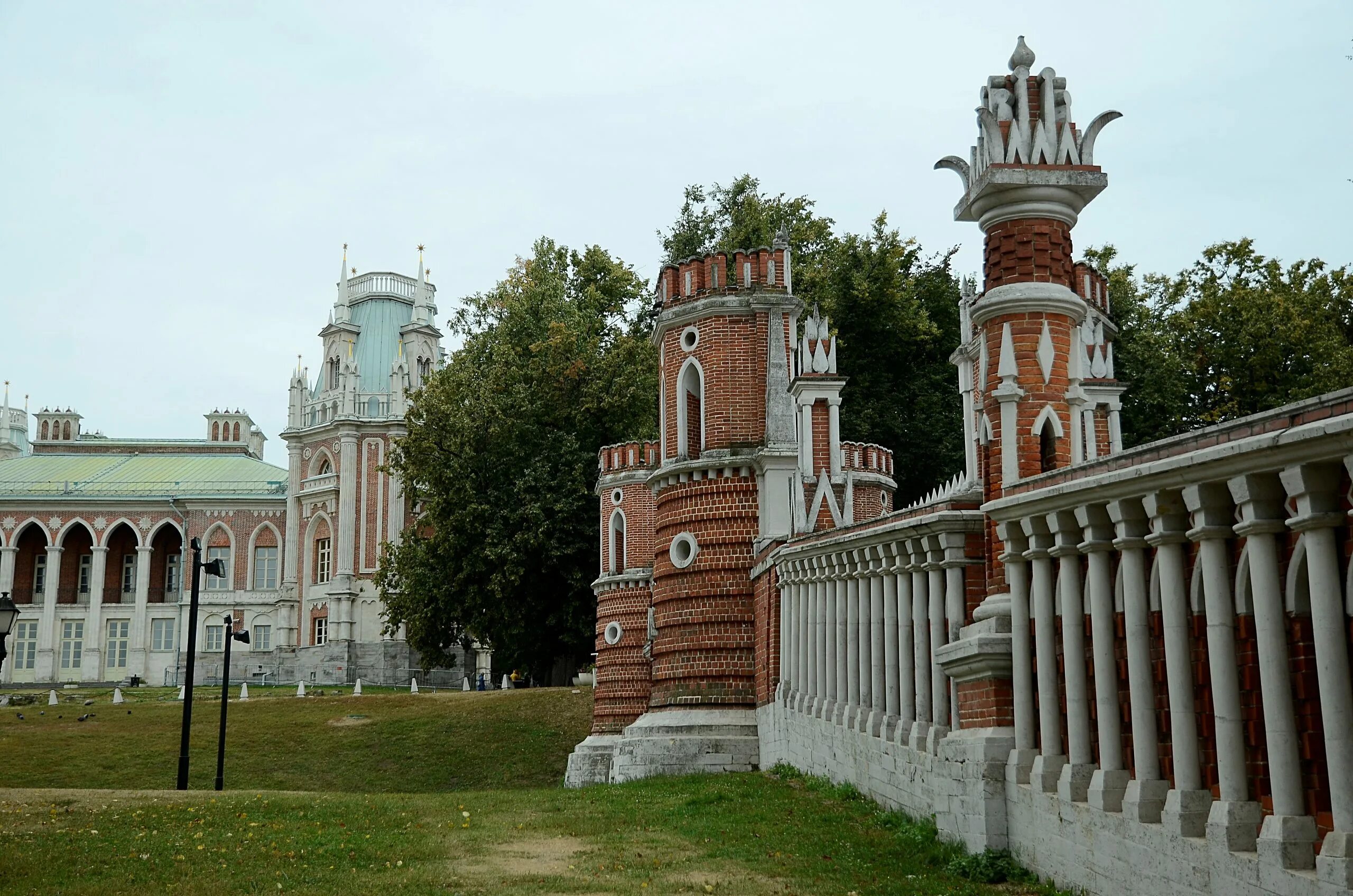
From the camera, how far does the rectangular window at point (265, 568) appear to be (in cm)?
7044

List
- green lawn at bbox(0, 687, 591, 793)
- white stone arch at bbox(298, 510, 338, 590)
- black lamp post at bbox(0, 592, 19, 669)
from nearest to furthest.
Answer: black lamp post at bbox(0, 592, 19, 669)
green lawn at bbox(0, 687, 591, 793)
white stone arch at bbox(298, 510, 338, 590)

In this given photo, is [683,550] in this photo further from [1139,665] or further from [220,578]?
→ [220,578]

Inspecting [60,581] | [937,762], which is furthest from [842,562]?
[60,581]

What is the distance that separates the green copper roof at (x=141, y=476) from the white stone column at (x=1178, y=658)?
2648 inches

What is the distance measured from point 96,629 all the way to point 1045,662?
70153 millimetres

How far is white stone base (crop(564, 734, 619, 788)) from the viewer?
26.5 metres

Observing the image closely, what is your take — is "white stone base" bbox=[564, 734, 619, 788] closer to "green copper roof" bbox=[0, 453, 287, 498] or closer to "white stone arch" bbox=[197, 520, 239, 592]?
"white stone arch" bbox=[197, 520, 239, 592]

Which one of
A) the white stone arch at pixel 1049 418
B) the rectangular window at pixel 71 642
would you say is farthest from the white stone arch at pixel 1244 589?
the rectangular window at pixel 71 642

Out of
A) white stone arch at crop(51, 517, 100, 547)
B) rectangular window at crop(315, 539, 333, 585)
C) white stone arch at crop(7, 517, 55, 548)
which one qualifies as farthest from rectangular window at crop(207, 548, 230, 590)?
white stone arch at crop(7, 517, 55, 548)

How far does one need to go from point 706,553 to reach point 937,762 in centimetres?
1085

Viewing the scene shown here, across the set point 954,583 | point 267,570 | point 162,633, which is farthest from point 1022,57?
point 162,633

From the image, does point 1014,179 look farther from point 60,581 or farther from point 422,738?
point 60,581

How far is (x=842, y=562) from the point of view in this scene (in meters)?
15.6

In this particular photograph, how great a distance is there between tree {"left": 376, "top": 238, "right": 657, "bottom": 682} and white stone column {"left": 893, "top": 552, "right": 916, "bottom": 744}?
2604 cm
